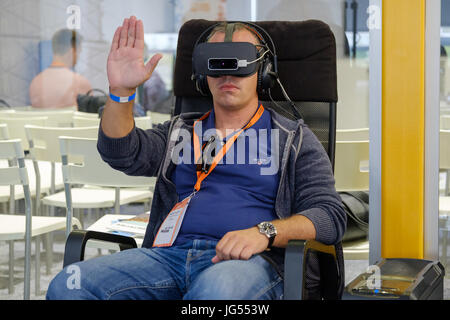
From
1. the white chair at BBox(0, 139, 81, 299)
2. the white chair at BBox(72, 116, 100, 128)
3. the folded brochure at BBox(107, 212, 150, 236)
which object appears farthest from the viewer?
the white chair at BBox(72, 116, 100, 128)

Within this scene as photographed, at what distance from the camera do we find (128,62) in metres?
1.56

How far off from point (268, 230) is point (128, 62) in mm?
555

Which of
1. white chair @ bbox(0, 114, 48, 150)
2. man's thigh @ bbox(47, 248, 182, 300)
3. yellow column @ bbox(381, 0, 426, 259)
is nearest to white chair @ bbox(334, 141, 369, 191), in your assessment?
yellow column @ bbox(381, 0, 426, 259)

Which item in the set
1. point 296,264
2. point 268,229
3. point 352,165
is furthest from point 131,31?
point 352,165

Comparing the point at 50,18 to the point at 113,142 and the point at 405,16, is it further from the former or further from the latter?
the point at 405,16

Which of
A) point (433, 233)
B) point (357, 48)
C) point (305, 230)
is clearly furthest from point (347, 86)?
point (305, 230)

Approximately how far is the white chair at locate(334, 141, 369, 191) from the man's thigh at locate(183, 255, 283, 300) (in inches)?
26.6

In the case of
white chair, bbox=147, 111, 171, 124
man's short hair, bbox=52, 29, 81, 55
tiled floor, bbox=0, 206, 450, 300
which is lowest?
tiled floor, bbox=0, 206, 450, 300

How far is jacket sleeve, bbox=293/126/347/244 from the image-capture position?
1.45 metres

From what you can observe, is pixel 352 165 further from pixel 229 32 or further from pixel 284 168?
pixel 229 32

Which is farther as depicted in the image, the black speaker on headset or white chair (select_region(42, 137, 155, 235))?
white chair (select_region(42, 137, 155, 235))

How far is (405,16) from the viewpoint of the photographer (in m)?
1.73

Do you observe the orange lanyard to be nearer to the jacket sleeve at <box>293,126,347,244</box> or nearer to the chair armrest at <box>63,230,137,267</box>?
the jacket sleeve at <box>293,126,347,244</box>

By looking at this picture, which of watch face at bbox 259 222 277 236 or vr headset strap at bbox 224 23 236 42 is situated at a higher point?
vr headset strap at bbox 224 23 236 42
